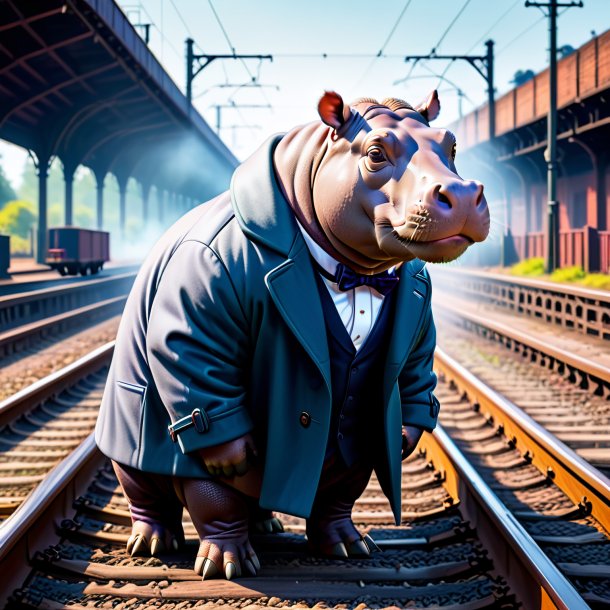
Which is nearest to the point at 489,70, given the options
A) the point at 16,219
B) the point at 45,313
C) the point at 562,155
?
the point at 562,155

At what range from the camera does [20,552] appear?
302 centimetres

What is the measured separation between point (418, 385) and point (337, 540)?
666 millimetres

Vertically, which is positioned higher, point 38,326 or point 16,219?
point 16,219

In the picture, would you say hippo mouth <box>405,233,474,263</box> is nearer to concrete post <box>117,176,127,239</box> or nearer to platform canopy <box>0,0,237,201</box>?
platform canopy <box>0,0,237,201</box>

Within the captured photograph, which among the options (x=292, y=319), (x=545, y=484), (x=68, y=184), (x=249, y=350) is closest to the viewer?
(x=292, y=319)

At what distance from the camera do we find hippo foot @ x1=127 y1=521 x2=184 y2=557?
3.20 metres

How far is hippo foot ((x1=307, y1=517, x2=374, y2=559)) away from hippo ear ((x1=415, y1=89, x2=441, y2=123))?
5.08 feet

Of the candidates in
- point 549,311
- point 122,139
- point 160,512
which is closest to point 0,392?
point 160,512

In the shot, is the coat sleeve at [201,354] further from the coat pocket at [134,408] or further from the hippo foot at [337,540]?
the hippo foot at [337,540]

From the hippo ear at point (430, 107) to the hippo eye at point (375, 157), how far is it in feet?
1.16

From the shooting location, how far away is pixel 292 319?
8.93ft

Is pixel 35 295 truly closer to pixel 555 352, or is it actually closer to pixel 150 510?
pixel 555 352

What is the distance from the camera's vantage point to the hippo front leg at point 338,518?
3.21 meters

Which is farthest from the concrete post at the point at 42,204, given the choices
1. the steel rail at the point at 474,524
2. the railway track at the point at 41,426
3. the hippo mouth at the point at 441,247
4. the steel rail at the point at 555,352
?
the hippo mouth at the point at 441,247
